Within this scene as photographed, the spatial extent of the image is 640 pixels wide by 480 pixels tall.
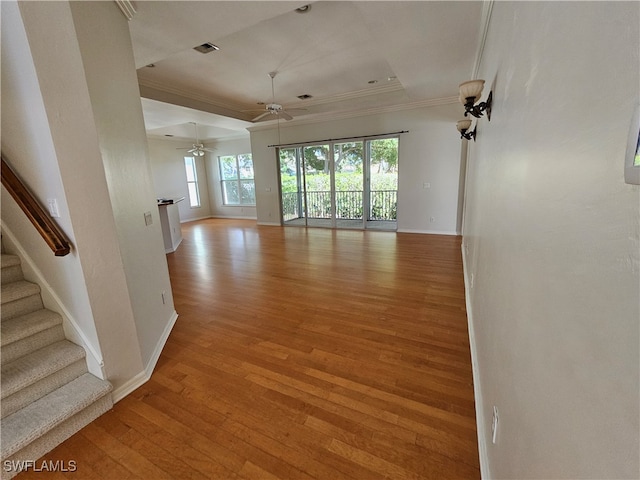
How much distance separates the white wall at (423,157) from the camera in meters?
5.59

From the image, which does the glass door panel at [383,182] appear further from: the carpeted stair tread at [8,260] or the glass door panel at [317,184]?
the carpeted stair tread at [8,260]

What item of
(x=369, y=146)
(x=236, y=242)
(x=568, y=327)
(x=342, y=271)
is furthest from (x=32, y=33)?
(x=369, y=146)

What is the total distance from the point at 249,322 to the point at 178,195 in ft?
26.3

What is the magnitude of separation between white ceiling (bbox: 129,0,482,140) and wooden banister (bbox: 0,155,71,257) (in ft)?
5.59

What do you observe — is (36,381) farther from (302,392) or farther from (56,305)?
(302,392)

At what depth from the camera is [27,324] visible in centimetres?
171

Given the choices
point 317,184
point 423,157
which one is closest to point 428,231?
point 423,157

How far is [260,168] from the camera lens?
790 centimetres

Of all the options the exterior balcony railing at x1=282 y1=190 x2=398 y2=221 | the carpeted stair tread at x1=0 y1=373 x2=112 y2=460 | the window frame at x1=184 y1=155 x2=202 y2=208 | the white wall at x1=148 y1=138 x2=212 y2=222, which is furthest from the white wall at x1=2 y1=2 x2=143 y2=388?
the window frame at x1=184 y1=155 x2=202 y2=208

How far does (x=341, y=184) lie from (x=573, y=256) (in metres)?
6.74

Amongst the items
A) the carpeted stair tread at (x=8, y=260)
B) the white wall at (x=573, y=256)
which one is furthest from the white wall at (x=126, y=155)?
the white wall at (x=573, y=256)

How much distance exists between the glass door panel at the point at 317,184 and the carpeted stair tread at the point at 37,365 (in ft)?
19.5

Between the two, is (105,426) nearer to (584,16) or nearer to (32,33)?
(32,33)

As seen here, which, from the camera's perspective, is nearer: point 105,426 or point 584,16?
point 584,16
